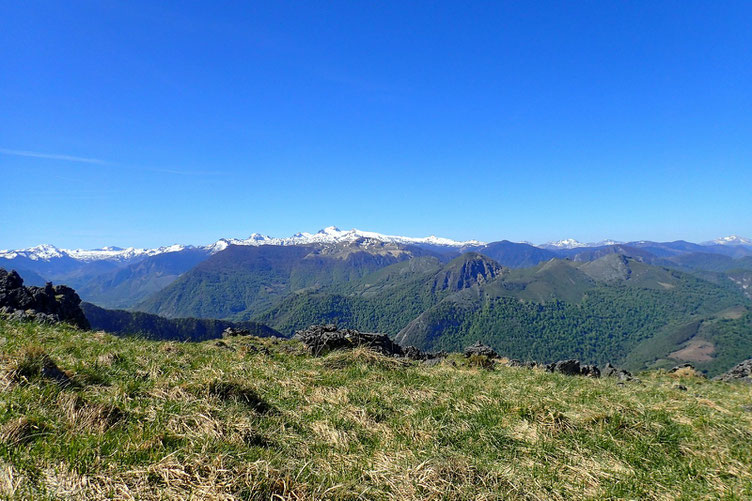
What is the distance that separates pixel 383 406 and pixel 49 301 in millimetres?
34414

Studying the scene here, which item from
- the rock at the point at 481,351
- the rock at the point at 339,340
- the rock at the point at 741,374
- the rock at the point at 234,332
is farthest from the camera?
the rock at the point at 234,332

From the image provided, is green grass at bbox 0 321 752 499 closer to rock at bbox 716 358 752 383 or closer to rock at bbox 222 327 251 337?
rock at bbox 222 327 251 337

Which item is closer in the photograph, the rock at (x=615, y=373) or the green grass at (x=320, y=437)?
the green grass at (x=320, y=437)

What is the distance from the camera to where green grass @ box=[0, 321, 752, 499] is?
172 inches

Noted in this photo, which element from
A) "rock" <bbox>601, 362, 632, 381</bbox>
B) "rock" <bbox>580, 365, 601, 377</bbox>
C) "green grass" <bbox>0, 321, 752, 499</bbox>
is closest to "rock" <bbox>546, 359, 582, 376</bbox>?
"rock" <bbox>580, 365, 601, 377</bbox>

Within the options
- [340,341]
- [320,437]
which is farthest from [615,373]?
[320,437]

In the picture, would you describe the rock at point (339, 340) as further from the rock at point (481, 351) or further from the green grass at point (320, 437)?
the rock at point (481, 351)

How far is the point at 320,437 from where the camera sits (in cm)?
709

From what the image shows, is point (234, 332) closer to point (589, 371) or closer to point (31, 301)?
point (31, 301)

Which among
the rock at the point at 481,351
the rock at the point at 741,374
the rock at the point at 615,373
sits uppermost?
the rock at the point at 481,351

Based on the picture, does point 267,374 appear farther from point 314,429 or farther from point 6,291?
point 6,291

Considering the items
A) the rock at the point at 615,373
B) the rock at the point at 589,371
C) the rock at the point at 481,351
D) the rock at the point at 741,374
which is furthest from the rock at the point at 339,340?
the rock at the point at 741,374

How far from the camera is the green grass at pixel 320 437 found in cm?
438

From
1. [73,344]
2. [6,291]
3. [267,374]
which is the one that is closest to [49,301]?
[6,291]
